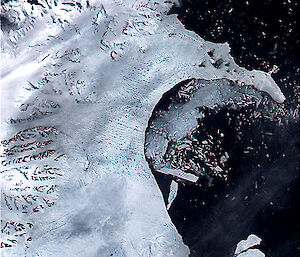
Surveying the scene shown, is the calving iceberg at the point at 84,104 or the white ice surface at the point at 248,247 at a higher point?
the calving iceberg at the point at 84,104

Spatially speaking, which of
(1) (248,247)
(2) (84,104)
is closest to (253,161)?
A: (1) (248,247)

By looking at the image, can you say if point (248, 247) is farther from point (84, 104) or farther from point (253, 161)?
point (84, 104)

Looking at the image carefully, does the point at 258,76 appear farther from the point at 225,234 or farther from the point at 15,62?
the point at 15,62

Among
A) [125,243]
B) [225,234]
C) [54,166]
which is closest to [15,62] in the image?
[54,166]

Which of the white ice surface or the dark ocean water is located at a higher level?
the dark ocean water

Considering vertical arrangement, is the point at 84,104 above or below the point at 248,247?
above
